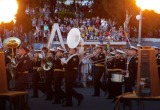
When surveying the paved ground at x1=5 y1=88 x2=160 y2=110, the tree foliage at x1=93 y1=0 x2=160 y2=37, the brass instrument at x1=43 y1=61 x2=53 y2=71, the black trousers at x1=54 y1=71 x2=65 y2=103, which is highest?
the tree foliage at x1=93 y1=0 x2=160 y2=37

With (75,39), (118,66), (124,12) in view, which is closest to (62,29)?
(124,12)

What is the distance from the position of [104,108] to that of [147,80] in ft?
17.4

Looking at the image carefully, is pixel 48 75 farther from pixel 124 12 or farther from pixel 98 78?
pixel 124 12

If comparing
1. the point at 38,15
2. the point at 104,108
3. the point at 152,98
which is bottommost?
the point at 104,108

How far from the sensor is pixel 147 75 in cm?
1013

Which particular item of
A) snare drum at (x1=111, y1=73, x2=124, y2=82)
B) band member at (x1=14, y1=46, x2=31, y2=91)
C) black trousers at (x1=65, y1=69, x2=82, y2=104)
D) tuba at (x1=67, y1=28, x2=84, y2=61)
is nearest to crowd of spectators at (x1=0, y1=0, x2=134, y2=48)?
tuba at (x1=67, y1=28, x2=84, y2=61)

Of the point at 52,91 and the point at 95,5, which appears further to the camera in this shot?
the point at 95,5

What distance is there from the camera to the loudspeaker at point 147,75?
10.1 metres

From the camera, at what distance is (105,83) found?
1959 centimetres

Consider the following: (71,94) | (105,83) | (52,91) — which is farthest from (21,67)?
(105,83)

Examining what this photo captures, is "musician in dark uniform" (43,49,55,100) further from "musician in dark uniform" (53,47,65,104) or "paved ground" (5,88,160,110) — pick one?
"musician in dark uniform" (53,47,65,104)

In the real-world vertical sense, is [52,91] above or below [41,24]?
below

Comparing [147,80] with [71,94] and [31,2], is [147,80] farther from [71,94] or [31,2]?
[31,2]

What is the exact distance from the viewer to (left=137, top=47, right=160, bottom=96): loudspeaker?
10.1 m
